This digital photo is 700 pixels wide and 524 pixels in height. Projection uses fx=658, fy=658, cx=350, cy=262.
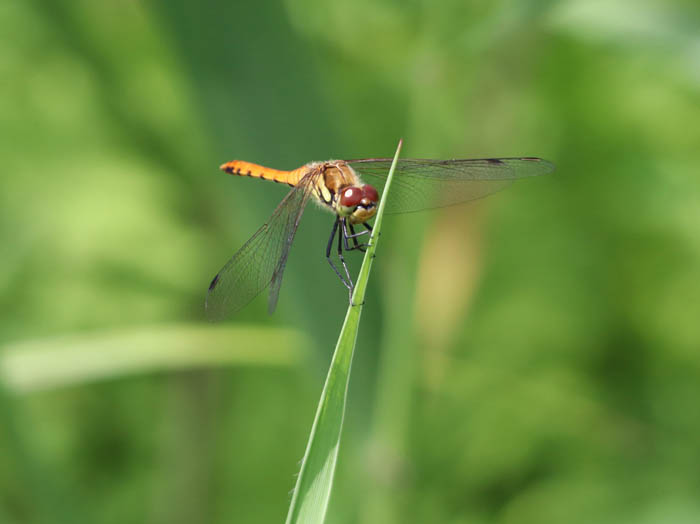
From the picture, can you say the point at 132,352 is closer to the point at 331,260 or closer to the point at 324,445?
the point at 331,260

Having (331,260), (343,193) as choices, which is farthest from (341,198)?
(331,260)

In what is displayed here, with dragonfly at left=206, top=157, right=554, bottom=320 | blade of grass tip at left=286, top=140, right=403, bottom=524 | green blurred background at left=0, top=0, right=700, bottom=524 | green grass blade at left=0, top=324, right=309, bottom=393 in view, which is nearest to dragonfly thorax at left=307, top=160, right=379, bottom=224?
dragonfly at left=206, top=157, right=554, bottom=320

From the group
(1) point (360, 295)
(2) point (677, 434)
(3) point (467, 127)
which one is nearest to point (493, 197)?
Answer: (3) point (467, 127)

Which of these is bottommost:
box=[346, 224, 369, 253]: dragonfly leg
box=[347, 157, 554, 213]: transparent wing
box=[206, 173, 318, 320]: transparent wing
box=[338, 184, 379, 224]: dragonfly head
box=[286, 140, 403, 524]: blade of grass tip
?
box=[286, 140, 403, 524]: blade of grass tip

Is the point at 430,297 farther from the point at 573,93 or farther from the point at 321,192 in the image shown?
the point at 321,192

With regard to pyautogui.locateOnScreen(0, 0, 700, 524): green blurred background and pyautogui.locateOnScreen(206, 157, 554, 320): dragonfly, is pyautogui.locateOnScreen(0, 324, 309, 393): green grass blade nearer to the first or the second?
pyautogui.locateOnScreen(206, 157, 554, 320): dragonfly

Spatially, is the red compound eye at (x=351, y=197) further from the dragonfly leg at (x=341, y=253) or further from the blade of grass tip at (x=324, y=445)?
the blade of grass tip at (x=324, y=445)

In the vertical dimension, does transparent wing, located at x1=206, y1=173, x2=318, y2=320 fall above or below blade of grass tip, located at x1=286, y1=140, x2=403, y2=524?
above
